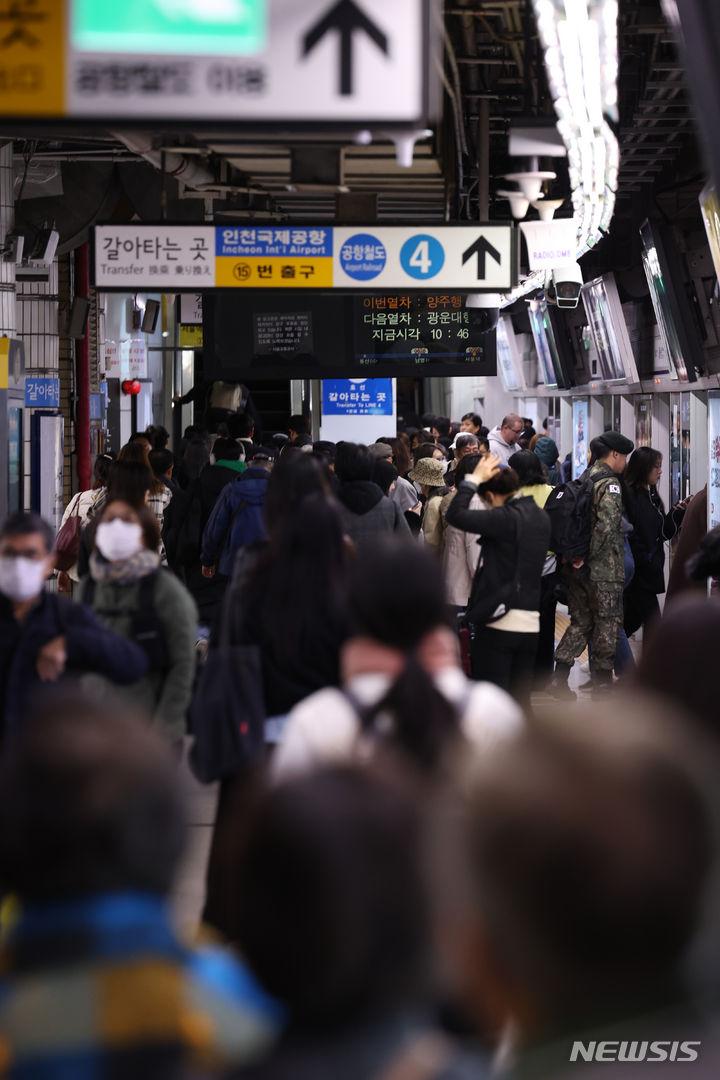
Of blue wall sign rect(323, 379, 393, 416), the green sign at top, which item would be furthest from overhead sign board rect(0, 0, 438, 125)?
blue wall sign rect(323, 379, 393, 416)

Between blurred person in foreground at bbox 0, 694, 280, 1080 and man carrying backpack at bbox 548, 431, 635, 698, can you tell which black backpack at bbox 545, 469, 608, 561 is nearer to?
man carrying backpack at bbox 548, 431, 635, 698

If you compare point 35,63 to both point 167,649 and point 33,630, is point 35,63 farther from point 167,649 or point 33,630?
point 167,649

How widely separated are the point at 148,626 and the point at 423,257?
11.1 feet

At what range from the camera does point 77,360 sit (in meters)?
13.7

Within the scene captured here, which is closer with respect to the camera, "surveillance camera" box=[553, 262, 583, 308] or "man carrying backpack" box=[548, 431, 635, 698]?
"man carrying backpack" box=[548, 431, 635, 698]

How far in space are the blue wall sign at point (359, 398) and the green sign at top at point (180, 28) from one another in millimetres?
11498

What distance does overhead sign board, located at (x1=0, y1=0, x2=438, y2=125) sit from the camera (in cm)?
346

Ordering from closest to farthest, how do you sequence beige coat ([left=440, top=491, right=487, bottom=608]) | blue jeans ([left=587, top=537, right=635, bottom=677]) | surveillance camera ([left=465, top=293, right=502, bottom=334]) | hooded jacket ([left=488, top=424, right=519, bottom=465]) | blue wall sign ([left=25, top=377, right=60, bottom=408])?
beige coat ([left=440, top=491, right=487, bottom=608]), blue jeans ([left=587, top=537, right=635, bottom=677]), surveillance camera ([left=465, top=293, right=502, bottom=334]), blue wall sign ([left=25, top=377, right=60, bottom=408]), hooded jacket ([left=488, top=424, right=519, bottom=465])

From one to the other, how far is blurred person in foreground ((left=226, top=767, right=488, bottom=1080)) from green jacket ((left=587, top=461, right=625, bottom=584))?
704cm

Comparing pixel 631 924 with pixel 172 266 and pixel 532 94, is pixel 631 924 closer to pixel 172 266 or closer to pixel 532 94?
pixel 172 266

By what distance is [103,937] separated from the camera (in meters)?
1.43

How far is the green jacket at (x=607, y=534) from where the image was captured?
8.25 metres

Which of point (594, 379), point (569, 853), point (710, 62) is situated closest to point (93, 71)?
point (710, 62)

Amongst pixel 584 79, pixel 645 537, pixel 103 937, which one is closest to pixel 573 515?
pixel 645 537
